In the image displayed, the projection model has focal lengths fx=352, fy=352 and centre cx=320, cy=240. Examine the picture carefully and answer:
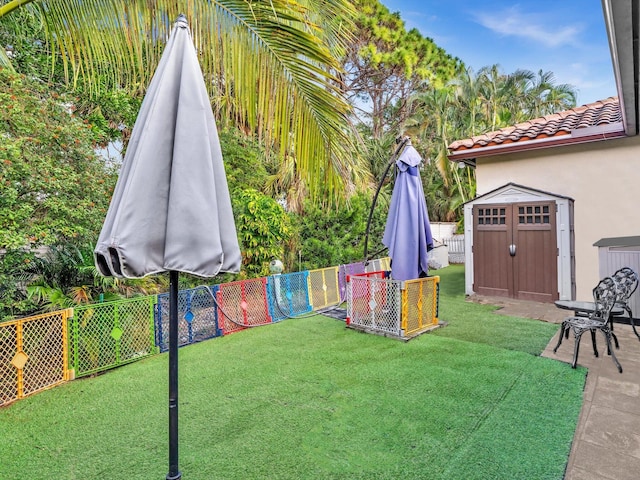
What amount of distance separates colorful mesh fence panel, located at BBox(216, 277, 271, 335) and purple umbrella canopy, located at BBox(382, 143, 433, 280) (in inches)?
104

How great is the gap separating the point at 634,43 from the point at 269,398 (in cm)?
493

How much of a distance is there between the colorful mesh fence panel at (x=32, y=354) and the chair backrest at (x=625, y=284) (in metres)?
7.25

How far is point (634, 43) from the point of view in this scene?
125 inches

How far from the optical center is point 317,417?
3432 millimetres

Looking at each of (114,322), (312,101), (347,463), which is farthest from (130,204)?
(114,322)

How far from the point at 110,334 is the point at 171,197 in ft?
13.6

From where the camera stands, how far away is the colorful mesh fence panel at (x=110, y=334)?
15.1 feet

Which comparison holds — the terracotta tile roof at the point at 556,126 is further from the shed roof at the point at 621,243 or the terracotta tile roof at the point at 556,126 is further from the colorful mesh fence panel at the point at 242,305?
the colorful mesh fence panel at the point at 242,305

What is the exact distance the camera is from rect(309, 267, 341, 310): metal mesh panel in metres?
8.19

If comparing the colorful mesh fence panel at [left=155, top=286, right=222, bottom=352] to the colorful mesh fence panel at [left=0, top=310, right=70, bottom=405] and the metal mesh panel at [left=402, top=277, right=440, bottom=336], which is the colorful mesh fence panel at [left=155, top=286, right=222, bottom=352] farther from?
the metal mesh panel at [left=402, top=277, right=440, bottom=336]

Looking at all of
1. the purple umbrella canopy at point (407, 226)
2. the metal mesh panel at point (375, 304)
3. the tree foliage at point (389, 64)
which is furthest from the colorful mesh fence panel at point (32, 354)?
the tree foliage at point (389, 64)

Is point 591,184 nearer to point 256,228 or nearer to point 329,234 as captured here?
point 329,234

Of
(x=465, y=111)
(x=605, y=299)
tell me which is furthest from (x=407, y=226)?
(x=465, y=111)

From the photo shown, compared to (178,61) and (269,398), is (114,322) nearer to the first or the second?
(269,398)
